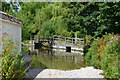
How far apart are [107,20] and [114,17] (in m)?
0.51

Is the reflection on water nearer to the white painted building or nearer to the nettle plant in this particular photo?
the white painted building

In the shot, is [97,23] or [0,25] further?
[97,23]

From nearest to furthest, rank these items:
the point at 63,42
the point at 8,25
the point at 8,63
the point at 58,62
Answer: the point at 8,63
the point at 8,25
the point at 58,62
the point at 63,42

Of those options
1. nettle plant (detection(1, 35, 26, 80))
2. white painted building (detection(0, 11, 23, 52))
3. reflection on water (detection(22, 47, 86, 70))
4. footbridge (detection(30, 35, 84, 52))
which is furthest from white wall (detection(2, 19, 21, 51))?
footbridge (detection(30, 35, 84, 52))

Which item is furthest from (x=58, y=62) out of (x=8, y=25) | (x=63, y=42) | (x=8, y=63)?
(x=63, y=42)

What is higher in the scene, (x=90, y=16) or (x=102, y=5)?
(x=102, y=5)

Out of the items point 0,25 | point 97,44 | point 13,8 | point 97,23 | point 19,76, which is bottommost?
point 19,76

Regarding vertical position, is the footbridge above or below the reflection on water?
above

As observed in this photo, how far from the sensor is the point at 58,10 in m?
22.0

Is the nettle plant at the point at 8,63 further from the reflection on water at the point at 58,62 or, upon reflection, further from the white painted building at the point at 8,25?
the reflection on water at the point at 58,62

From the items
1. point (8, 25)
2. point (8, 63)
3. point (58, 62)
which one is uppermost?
point (8, 25)

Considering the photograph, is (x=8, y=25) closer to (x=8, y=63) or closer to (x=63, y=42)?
(x=8, y=63)

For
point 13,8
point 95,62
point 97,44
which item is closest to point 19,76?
point 95,62

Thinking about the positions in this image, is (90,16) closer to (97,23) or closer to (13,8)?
(97,23)
